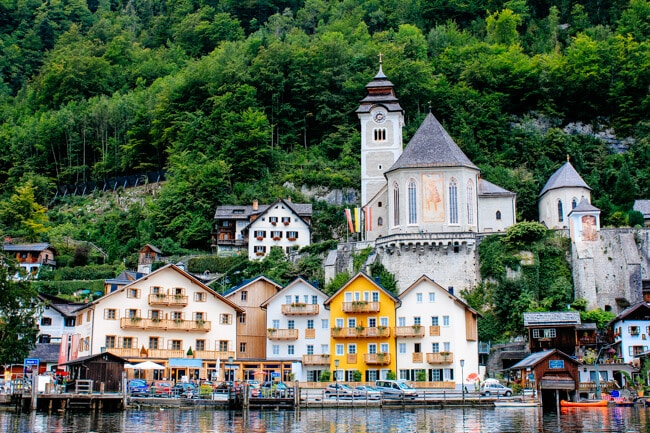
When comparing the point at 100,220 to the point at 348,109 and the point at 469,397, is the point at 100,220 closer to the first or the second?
the point at 348,109

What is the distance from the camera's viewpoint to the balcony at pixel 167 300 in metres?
64.6

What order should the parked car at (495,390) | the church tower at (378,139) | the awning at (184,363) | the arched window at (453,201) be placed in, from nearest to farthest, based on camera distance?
the parked car at (495,390) → the awning at (184,363) → the arched window at (453,201) → the church tower at (378,139)

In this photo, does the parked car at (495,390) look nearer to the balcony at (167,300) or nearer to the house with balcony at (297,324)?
the house with balcony at (297,324)

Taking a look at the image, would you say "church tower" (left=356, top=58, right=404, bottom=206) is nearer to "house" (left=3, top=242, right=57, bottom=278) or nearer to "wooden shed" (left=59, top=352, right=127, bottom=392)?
"house" (left=3, top=242, right=57, bottom=278)

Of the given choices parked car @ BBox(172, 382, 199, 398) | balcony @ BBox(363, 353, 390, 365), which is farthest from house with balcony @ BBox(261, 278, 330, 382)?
parked car @ BBox(172, 382, 199, 398)

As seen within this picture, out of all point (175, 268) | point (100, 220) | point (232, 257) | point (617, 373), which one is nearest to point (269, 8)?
point (100, 220)

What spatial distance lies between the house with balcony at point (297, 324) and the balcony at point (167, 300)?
5940 millimetres

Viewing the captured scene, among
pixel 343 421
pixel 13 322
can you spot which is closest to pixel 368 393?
pixel 343 421

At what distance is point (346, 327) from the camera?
64000 millimetres

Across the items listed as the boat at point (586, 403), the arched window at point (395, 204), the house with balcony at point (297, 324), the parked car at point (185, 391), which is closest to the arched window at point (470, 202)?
the arched window at point (395, 204)

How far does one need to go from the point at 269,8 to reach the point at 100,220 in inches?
2520

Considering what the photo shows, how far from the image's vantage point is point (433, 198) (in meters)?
73.6

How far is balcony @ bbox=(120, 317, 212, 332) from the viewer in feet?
209

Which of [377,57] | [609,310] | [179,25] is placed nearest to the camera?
[609,310]
